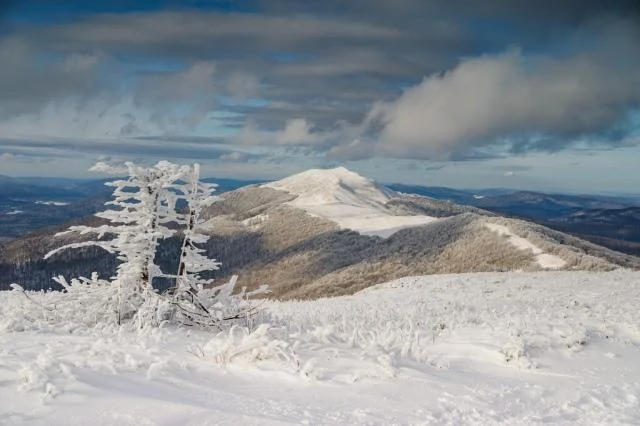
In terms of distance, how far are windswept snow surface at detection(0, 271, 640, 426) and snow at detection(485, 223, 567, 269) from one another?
46.8 metres

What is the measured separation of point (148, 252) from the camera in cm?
951

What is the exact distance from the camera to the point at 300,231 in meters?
168

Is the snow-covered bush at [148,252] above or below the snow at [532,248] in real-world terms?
above

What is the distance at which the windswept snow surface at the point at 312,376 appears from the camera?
569 centimetres

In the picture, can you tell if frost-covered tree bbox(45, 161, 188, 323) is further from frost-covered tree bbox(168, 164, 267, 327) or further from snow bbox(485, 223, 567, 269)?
snow bbox(485, 223, 567, 269)

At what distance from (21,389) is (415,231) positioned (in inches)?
3864

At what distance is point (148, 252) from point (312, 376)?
390 cm

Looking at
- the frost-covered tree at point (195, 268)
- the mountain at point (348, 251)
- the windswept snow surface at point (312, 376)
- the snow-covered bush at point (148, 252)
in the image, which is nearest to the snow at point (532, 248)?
the mountain at point (348, 251)

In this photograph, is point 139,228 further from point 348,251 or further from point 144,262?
point 348,251

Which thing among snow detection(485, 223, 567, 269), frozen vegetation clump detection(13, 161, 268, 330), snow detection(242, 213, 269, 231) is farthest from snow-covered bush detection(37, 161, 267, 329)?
snow detection(242, 213, 269, 231)

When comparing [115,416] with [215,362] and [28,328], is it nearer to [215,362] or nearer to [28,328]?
[215,362]

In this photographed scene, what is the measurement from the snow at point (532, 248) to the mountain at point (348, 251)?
12 centimetres

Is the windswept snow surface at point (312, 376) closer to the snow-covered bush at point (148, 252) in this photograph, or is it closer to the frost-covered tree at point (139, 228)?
the snow-covered bush at point (148, 252)

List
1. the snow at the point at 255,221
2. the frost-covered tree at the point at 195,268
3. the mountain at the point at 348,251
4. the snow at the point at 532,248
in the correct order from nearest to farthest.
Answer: the frost-covered tree at the point at 195,268 < the snow at the point at 532,248 < the mountain at the point at 348,251 < the snow at the point at 255,221
